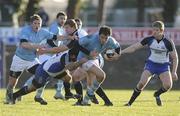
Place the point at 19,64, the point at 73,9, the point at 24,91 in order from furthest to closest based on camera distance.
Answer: the point at 73,9 < the point at 19,64 < the point at 24,91

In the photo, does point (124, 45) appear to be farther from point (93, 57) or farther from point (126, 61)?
point (93, 57)

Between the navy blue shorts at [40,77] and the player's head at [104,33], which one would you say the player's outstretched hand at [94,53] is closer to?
the player's head at [104,33]

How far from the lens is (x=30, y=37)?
1770 centimetres

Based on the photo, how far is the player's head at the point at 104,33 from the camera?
1650 centimetres

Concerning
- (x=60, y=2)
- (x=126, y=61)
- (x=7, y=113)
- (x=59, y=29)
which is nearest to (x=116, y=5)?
(x=60, y=2)

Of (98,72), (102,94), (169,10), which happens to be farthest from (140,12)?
(98,72)

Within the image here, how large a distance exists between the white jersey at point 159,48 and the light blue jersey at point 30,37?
2127 mm

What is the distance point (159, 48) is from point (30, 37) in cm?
286

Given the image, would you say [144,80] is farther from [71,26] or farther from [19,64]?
[19,64]

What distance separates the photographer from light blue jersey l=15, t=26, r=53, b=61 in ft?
57.6

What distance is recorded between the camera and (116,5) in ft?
218

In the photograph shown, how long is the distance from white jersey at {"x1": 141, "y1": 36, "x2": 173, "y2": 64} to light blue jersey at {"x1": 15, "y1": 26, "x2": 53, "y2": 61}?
2.13m

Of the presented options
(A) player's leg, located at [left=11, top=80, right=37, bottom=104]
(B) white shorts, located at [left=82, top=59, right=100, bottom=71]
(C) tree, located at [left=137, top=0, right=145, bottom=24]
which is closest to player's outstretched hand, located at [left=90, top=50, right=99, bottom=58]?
(B) white shorts, located at [left=82, top=59, right=100, bottom=71]

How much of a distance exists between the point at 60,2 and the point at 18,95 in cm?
4532
